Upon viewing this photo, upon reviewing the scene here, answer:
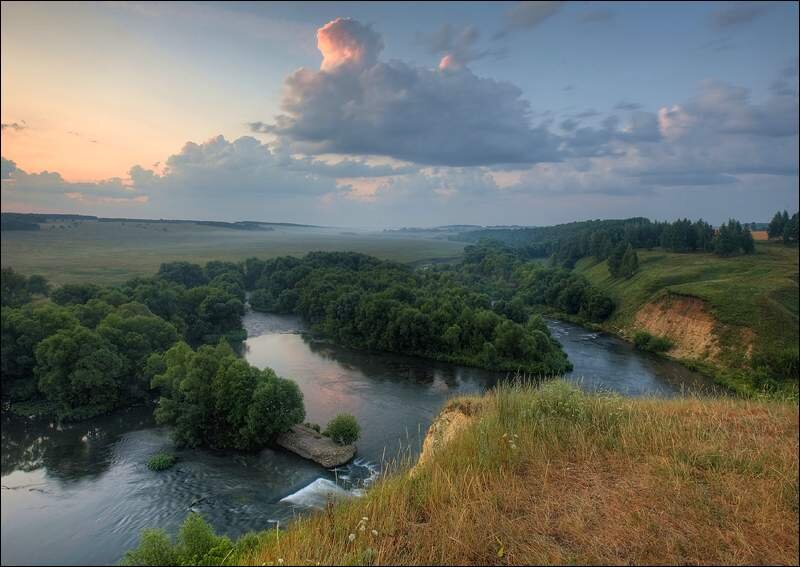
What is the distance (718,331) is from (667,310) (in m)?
8.84

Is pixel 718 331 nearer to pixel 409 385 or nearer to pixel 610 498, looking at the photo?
pixel 409 385

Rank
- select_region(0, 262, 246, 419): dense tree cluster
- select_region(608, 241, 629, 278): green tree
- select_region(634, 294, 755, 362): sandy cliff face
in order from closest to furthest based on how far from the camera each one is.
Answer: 1. select_region(0, 262, 246, 419): dense tree cluster
2. select_region(634, 294, 755, 362): sandy cliff face
3. select_region(608, 241, 629, 278): green tree

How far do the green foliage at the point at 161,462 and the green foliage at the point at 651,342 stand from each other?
52555mm

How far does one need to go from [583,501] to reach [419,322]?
47657mm

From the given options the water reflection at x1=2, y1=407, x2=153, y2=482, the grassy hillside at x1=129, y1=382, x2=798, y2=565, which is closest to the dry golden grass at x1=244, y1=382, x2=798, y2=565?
the grassy hillside at x1=129, y1=382, x2=798, y2=565

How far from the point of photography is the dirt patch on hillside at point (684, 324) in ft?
167

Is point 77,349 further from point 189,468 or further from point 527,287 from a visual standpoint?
point 527,287

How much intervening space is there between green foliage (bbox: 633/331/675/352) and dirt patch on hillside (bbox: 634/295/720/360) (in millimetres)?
787

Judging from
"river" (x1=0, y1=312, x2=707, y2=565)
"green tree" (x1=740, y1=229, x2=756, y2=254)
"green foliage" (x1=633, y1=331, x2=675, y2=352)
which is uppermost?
"green tree" (x1=740, y1=229, x2=756, y2=254)

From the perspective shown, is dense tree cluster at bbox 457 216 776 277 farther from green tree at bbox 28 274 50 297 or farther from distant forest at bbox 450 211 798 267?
green tree at bbox 28 274 50 297

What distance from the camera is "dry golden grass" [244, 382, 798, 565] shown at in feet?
16.8

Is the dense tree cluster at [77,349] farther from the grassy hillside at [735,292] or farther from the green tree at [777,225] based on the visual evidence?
the green tree at [777,225]

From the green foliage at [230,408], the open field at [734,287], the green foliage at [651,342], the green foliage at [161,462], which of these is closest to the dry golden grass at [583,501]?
the green foliage at [230,408]

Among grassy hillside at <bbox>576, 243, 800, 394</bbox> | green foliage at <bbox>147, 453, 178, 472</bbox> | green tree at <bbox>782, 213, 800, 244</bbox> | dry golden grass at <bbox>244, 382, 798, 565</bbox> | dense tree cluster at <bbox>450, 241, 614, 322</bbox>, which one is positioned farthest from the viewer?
dense tree cluster at <bbox>450, 241, 614, 322</bbox>
